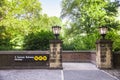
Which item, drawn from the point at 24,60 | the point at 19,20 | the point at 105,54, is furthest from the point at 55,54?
the point at 19,20

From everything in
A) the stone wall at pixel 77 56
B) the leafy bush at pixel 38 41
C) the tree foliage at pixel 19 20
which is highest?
the tree foliage at pixel 19 20

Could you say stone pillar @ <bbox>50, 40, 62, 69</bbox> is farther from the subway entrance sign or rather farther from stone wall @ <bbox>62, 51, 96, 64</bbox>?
stone wall @ <bbox>62, 51, 96, 64</bbox>

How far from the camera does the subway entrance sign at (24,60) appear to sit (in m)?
13.3

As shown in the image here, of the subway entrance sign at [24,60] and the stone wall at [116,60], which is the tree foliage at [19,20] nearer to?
the subway entrance sign at [24,60]

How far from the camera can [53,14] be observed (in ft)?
143

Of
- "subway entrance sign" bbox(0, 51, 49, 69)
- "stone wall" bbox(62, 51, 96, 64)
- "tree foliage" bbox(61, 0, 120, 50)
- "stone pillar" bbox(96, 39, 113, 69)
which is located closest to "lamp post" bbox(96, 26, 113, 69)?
"stone pillar" bbox(96, 39, 113, 69)

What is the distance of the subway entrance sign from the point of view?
1334 centimetres

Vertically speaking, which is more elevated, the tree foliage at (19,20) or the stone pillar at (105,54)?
the tree foliage at (19,20)

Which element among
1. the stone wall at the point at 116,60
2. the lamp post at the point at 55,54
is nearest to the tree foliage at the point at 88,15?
the stone wall at the point at 116,60

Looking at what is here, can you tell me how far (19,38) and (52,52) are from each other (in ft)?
39.9

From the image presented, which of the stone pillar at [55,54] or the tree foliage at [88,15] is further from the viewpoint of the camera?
the tree foliage at [88,15]

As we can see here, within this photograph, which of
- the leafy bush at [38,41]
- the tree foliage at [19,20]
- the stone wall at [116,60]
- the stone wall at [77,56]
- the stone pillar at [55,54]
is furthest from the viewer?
the tree foliage at [19,20]

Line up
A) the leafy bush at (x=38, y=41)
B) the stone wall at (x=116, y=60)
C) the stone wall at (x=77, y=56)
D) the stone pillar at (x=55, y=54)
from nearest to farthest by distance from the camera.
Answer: the stone pillar at (x=55, y=54), the stone wall at (x=116, y=60), the stone wall at (x=77, y=56), the leafy bush at (x=38, y=41)

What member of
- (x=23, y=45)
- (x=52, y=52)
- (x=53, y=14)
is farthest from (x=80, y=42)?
(x=53, y=14)
